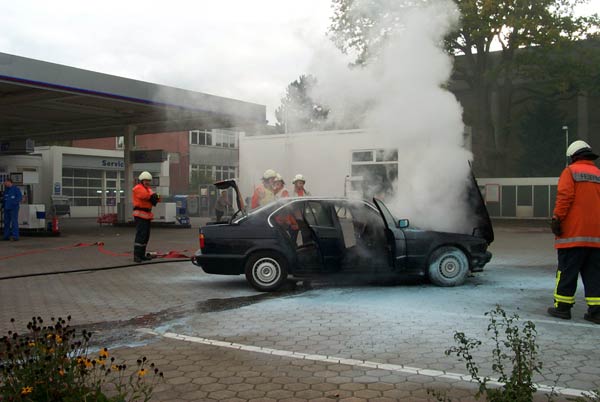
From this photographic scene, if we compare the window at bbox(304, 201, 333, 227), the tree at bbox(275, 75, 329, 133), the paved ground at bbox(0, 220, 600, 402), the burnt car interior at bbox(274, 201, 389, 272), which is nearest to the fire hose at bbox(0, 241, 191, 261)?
the paved ground at bbox(0, 220, 600, 402)

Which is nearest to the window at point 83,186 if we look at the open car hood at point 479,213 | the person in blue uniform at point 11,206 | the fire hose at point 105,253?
the person in blue uniform at point 11,206

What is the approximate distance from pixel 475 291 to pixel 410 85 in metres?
3.52

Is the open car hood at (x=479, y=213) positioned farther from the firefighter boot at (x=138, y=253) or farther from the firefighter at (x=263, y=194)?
the firefighter boot at (x=138, y=253)

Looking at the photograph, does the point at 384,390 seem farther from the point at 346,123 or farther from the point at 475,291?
the point at 346,123

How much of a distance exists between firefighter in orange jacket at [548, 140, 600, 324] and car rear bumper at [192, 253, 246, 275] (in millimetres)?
4145

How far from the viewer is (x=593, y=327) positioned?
19.1ft

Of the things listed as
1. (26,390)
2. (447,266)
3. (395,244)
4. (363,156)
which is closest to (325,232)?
(395,244)

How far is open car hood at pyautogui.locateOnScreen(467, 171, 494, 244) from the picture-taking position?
859cm

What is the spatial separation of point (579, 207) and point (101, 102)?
15527 millimetres

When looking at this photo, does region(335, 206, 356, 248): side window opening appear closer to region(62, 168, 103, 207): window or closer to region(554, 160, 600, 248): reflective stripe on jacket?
region(554, 160, 600, 248): reflective stripe on jacket

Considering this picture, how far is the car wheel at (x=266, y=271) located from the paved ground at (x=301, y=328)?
0.21 metres

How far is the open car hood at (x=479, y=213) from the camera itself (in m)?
8.59

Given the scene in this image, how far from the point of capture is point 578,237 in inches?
240

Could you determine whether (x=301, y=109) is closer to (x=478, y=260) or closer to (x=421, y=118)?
(x=421, y=118)
